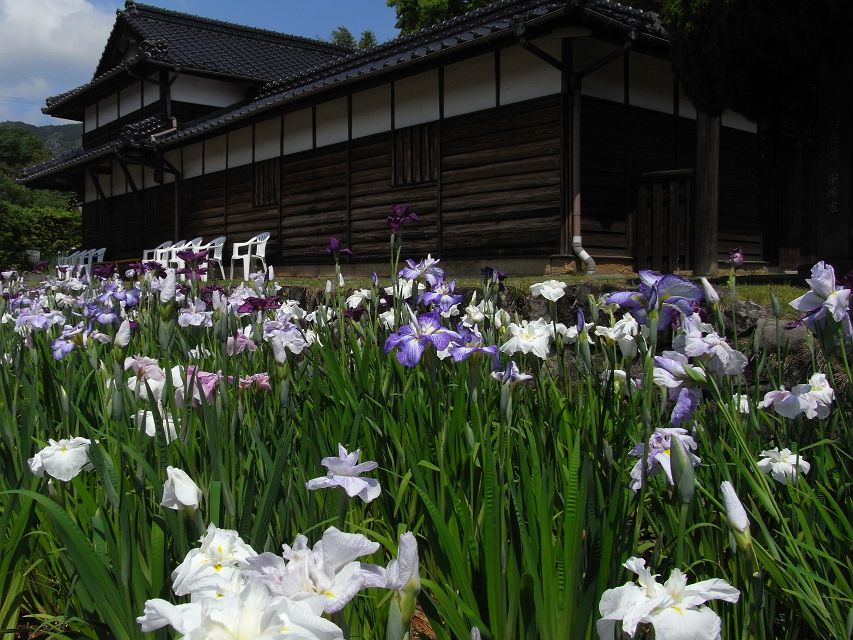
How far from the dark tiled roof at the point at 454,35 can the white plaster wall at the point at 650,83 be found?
0.47 meters

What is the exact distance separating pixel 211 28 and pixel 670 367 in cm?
1847

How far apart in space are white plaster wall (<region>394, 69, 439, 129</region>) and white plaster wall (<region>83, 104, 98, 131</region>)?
11.7 m

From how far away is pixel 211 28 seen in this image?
1761 centimetres

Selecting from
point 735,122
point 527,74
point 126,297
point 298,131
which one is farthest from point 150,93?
point 126,297

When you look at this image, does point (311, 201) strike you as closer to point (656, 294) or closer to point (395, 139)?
point (395, 139)

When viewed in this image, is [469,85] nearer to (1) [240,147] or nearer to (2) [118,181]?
(1) [240,147]

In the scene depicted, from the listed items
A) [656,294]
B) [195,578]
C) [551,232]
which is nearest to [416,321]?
[656,294]

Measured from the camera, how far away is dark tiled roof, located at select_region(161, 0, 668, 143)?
6670mm

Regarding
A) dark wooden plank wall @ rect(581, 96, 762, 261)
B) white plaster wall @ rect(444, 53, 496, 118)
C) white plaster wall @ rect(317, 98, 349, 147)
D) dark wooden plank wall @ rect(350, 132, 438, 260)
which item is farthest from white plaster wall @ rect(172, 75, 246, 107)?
dark wooden plank wall @ rect(581, 96, 762, 261)

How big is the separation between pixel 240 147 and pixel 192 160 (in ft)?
5.92

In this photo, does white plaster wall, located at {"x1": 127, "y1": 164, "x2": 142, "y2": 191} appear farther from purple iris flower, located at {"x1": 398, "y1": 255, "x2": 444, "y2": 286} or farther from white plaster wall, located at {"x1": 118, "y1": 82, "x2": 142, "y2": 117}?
purple iris flower, located at {"x1": 398, "y1": 255, "x2": 444, "y2": 286}

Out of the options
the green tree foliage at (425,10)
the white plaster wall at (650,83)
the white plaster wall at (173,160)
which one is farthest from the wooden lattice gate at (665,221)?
the green tree foliage at (425,10)

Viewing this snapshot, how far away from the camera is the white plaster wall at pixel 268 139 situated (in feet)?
37.9

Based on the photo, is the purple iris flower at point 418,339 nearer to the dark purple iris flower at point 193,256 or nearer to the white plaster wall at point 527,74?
the dark purple iris flower at point 193,256
